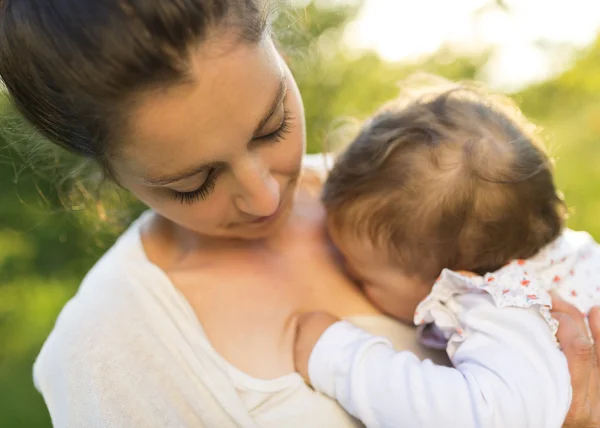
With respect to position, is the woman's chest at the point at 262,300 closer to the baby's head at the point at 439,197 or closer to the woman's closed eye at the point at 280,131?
the baby's head at the point at 439,197

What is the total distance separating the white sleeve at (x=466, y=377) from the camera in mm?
1317

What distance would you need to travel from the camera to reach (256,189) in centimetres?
139

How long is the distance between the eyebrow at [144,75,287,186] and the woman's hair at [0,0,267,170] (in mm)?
111

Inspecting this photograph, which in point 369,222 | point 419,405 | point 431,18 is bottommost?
point 431,18

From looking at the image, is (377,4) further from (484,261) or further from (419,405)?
(419,405)

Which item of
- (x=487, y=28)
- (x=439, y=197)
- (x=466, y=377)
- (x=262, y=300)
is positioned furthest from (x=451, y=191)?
(x=487, y=28)

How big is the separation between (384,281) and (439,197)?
249 millimetres

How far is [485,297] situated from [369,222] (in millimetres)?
316

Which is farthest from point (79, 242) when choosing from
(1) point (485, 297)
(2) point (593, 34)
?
(2) point (593, 34)

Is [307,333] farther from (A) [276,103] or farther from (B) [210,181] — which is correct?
(A) [276,103]

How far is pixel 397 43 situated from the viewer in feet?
10.5

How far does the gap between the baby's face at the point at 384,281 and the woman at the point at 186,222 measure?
0.05 m

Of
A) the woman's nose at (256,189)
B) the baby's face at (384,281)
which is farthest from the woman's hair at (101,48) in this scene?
the baby's face at (384,281)

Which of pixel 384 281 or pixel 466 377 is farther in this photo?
pixel 384 281
